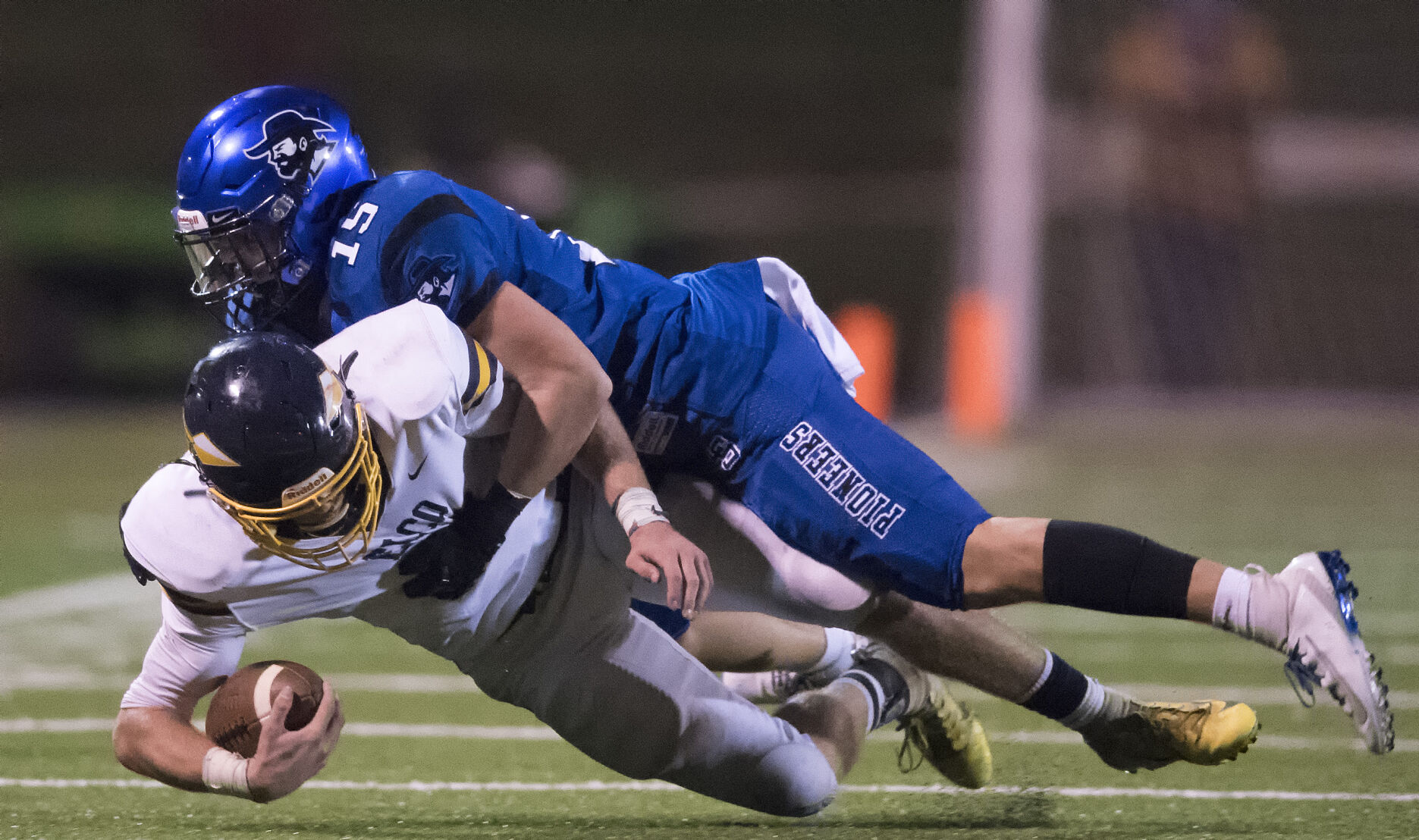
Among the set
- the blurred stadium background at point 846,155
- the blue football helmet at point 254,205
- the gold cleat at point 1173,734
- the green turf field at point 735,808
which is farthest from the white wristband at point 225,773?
the blurred stadium background at point 846,155

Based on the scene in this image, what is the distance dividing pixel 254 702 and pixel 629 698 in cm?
68

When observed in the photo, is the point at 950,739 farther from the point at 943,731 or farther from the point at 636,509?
the point at 636,509

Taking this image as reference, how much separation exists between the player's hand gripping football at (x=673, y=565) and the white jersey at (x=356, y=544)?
0.33 m

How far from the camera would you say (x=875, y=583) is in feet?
9.91

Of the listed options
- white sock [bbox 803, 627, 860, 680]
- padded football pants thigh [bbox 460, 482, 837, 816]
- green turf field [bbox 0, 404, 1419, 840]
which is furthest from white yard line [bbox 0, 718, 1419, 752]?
padded football pants thigh [bbox 460, 482, 837, 816]

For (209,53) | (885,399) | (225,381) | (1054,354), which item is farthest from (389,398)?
(209,53)

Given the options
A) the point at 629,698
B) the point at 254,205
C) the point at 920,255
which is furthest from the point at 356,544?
the point at 920,255

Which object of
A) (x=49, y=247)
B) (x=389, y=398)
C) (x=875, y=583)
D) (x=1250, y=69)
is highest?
(x=1250, y=69)

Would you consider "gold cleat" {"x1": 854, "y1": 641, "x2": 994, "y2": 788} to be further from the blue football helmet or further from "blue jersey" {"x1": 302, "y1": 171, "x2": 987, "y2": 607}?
the blue football helmet

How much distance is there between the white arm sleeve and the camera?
2.70 meters

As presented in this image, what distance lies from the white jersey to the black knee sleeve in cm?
92

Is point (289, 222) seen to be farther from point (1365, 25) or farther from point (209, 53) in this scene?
point (209, 53)

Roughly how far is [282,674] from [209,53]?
14.5m

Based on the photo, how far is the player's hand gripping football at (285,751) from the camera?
2492 mm
